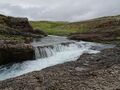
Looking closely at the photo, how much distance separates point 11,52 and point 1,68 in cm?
277

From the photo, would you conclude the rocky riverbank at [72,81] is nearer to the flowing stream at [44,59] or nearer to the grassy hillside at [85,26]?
the flowing stream at [44,59]

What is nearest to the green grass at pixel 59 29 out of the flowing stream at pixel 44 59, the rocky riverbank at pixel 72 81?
the flowing stream at pixel 44 59

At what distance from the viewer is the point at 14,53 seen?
31.3m

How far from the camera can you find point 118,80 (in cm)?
1647

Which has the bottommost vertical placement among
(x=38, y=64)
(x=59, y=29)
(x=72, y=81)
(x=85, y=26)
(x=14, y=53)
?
(x=59, y=29)

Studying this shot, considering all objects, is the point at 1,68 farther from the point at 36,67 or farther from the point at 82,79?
the point at 82,79

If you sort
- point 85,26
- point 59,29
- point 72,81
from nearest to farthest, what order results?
point 72,81 < point 85,26 < point 59,29

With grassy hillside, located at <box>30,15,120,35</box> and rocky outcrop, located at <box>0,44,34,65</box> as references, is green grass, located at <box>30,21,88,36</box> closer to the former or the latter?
grassy hillside, located at <box>30,15,120,35</box>

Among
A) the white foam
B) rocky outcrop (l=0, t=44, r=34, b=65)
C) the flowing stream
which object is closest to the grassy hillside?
the flowing stream

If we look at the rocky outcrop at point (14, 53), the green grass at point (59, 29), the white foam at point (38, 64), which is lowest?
the green grass at point (59, 29)

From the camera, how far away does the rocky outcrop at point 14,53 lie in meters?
30.7

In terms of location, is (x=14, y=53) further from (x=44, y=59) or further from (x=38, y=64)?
(x=44, y=59)

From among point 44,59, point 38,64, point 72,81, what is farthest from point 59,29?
point 72,81

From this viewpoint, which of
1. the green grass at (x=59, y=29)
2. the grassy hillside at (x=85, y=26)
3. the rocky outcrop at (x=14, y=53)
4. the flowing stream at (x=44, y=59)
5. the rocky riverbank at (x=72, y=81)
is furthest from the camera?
the grassy hillside at (x=85, y=26)
